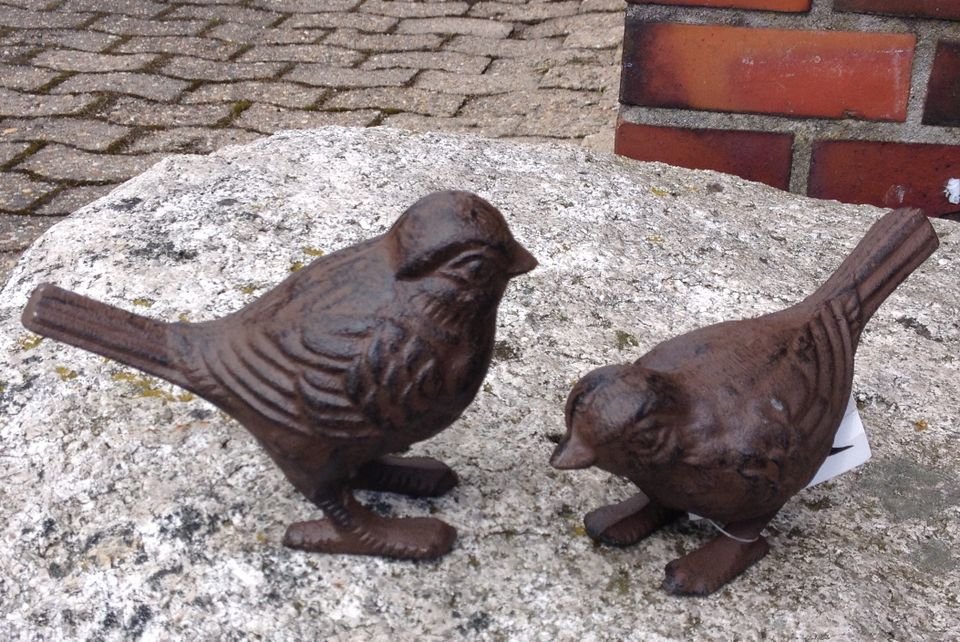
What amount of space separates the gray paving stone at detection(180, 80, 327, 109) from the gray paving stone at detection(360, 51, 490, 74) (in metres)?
0.32

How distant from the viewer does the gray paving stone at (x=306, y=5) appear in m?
4.54

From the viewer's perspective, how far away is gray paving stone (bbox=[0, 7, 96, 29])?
4.30m

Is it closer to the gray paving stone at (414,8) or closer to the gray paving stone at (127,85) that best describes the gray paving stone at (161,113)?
the gray paving stone at (127,85)

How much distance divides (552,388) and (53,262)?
0.91 m

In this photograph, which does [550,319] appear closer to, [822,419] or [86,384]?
[822,419]

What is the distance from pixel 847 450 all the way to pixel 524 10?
347 centimetres

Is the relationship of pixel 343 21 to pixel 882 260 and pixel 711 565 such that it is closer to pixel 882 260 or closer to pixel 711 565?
pixel 882 260

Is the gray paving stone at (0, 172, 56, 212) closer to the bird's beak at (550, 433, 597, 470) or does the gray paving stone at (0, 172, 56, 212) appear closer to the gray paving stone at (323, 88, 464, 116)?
the gray paving stone at (323, 88, 464, 116)

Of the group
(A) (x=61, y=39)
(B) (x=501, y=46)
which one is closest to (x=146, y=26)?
(A) (x=61, y=39)

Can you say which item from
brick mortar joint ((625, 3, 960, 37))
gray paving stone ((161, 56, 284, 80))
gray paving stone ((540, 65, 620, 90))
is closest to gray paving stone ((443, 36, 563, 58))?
gray paving stone ((540, 65, 620, 90))

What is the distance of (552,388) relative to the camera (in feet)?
5.33

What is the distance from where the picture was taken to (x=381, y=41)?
4242 millimetres

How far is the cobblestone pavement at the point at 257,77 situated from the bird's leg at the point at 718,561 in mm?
2085

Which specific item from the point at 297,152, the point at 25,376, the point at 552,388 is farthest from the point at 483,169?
the point at 25,376
